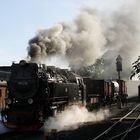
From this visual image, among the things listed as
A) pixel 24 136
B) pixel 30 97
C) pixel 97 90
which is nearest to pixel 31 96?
pixel 30 97

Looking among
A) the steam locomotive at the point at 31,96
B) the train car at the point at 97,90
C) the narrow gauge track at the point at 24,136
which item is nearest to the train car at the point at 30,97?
the steam locomotive at the point at 31,96

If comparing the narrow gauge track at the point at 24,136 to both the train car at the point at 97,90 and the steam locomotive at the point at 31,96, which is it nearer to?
the steam locomotive at the point at 31,96

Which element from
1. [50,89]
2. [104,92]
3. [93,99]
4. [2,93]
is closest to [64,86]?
[50,89]

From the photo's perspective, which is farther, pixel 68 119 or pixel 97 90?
pixel 97 90

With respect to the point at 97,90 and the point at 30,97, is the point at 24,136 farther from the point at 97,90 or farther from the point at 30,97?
the point at 97,90

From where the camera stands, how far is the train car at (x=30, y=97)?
17.6 m

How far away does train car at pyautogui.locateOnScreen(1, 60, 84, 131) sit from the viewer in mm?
17625

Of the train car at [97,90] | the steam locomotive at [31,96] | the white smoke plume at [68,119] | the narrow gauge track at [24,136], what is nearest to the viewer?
the narrow gauge track at [24,136]

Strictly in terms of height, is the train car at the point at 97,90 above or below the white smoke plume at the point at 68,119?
above

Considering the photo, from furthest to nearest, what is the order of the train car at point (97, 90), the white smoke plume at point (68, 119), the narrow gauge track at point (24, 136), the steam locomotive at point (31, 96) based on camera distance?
1. the train car at point (97, 90)
2. the white smoke plume at point (68, 119)
3. the steam locomotive at point (31, 96)
4. the narrow gauge track at point (24, 136)

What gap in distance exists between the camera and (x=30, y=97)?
1812cm

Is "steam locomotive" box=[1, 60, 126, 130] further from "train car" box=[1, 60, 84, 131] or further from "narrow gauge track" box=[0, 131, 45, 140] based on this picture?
"narrow gauge track" box=[0, 131, 45, 140]

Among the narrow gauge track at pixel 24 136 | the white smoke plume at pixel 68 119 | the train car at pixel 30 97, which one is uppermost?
the train car at pixel 30 97

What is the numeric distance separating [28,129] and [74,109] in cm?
482
